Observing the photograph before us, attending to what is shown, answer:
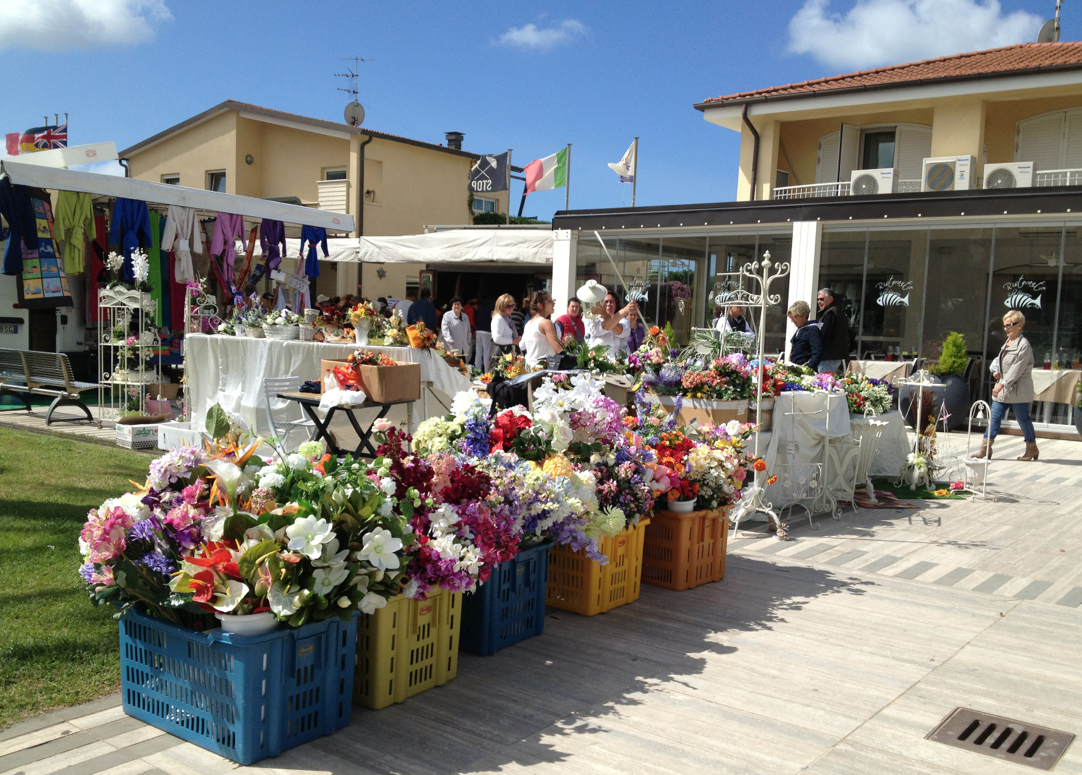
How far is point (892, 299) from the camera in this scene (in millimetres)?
13219

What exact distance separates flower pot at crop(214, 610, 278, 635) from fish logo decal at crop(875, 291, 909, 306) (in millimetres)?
12357

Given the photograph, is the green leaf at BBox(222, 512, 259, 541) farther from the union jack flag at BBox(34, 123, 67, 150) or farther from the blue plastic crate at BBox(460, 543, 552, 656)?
the union jack flag at BBox(34, 123, 67, 150)

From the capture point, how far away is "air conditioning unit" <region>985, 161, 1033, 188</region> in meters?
14.4

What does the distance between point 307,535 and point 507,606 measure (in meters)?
1.36

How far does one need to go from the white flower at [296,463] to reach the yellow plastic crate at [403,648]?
22.6 inches

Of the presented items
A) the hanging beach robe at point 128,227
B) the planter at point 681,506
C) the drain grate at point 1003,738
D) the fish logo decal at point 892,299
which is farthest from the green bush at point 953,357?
the hanging beach robe at point 128,227

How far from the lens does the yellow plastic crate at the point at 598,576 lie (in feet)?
14.1

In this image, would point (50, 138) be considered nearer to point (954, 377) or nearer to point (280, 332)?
point (280, 332)

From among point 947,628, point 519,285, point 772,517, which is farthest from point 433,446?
point 519,285

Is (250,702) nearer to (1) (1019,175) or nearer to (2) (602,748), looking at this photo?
(2) (602,748)

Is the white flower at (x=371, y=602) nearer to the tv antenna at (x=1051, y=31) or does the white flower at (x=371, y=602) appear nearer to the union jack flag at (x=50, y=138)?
the tv antenna at (x=1051, y=31)

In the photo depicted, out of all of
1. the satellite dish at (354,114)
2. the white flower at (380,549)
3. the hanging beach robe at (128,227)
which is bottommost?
the white flower at (380,549)

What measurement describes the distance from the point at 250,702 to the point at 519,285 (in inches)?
721

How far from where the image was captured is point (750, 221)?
534 inches
